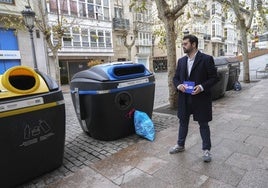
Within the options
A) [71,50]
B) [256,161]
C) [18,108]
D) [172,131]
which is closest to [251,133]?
[256,161]

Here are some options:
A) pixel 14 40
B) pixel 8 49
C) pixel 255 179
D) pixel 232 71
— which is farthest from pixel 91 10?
pixel 255 179

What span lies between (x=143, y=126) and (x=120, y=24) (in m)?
22.7

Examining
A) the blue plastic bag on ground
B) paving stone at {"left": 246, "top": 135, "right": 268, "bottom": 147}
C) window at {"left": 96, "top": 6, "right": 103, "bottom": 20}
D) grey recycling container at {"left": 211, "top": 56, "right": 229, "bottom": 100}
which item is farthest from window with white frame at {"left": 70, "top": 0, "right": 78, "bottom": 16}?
paving stone at {"left": 246, "top": 135, "right": 268, "bottom": 147}

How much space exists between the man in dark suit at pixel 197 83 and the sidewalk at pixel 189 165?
33cm

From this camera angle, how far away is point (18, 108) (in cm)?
250

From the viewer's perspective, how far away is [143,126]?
4090 millimetres

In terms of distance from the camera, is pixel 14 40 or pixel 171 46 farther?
pixel 14 40

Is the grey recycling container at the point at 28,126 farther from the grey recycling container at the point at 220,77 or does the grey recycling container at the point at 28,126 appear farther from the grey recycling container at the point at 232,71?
the grey recycling container at the point at 232,71

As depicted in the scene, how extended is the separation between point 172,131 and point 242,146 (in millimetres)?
1387

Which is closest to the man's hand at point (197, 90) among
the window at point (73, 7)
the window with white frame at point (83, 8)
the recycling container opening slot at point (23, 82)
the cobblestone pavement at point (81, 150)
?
the cobblestone pavement at point (81, 150)

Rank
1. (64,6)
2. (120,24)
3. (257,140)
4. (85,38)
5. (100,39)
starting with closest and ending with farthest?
(257,140) < (64,6) < (85,38) < (100,39) < (120,24)

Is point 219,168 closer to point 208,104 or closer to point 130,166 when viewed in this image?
point 208,104

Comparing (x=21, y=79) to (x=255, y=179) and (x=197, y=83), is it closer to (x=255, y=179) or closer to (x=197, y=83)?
(x=197, y=83)

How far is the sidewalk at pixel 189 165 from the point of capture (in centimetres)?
263
